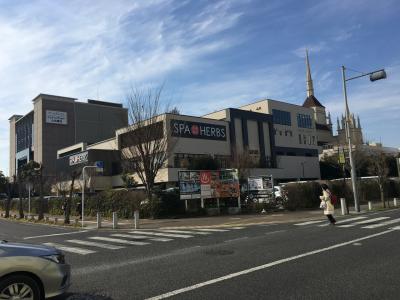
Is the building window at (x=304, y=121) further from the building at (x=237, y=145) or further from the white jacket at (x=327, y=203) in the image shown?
the white jacket at (x=327, y=203)

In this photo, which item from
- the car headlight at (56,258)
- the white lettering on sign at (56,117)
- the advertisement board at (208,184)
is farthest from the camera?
the white lettering on sign at (56,117)

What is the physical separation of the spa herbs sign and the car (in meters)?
48.6

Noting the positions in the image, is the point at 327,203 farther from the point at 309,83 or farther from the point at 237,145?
the point at 309,83

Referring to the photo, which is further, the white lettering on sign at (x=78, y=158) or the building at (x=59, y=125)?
the building at (x=59, y=125)

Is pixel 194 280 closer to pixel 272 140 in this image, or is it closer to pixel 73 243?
pixel 73 243

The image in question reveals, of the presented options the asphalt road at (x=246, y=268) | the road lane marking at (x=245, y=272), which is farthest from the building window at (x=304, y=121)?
the road lane marking at (x=245, y=272)

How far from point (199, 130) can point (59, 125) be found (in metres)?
44.8

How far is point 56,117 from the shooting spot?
92.5 meters

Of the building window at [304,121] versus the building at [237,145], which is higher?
the building window at [304,121]

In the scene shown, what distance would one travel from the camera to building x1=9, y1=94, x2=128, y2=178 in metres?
91.4

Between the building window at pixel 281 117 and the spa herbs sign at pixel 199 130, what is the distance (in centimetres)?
1416

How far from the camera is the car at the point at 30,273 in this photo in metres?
5.56

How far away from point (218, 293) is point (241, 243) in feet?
20.9

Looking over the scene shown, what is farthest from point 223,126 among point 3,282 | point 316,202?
point 3,282
